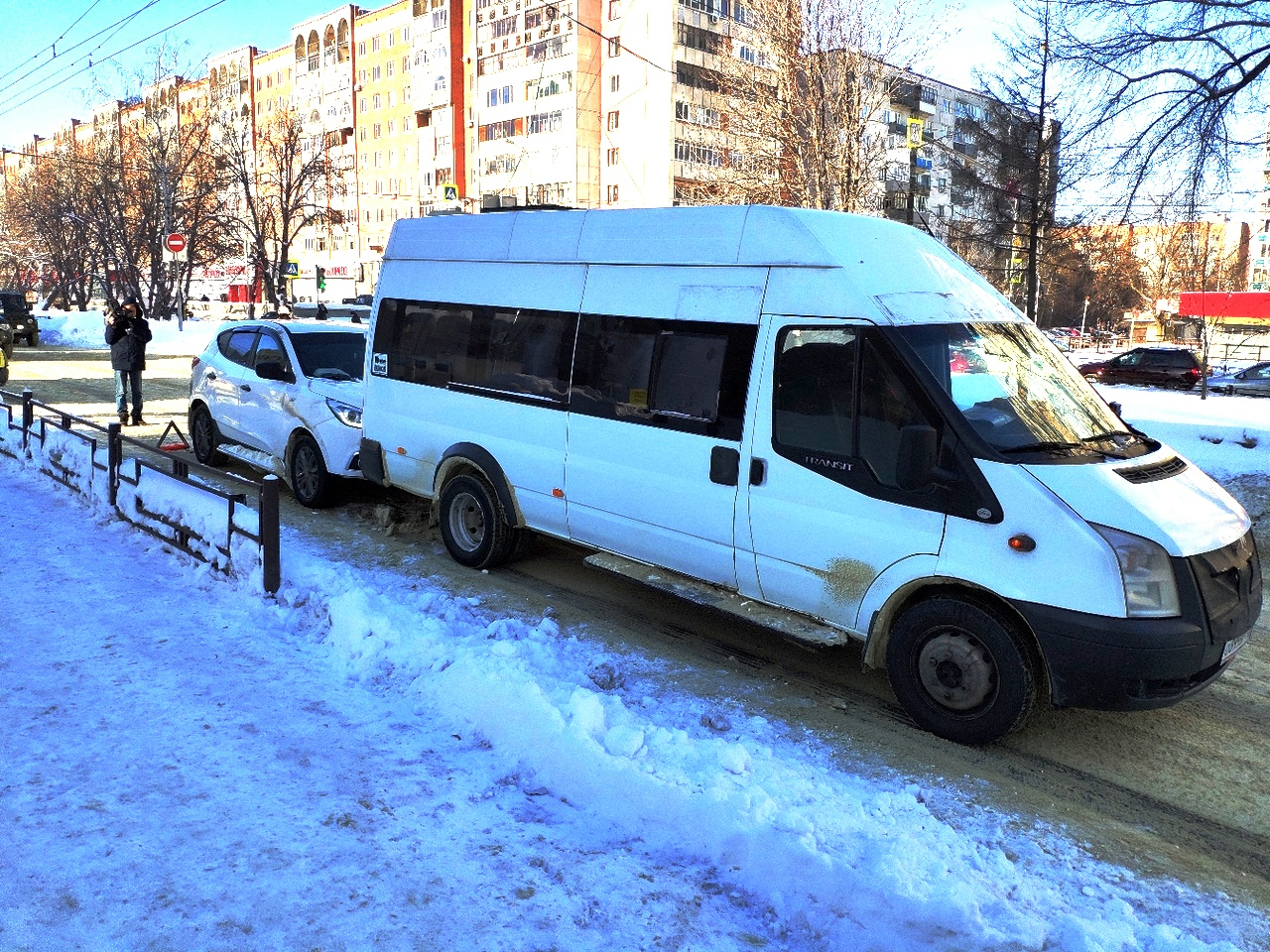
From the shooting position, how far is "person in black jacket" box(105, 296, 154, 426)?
1377cm

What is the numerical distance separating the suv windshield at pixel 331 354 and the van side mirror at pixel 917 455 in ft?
20.6

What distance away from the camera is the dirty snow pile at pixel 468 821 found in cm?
319

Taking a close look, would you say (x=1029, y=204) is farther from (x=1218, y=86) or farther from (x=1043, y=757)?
(x=1043, y=757)

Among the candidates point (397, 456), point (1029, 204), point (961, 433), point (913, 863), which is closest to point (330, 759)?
point (913, 863)

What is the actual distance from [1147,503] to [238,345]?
9247mm

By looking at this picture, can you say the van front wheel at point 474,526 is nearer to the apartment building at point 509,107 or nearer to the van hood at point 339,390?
the van hood at point 339,390

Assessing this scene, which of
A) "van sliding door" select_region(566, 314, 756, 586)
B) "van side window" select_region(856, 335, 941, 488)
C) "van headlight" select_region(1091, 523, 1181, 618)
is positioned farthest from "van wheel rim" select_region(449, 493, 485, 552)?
"van headlight" select_region(1091, 523, 1181, 618)

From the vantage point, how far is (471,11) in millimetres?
63062

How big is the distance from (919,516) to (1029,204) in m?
22.2

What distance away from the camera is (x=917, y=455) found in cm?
454

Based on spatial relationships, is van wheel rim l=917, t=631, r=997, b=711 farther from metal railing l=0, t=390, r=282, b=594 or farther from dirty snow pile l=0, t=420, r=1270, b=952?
metal railing l=0, t=390, r=282, b=594

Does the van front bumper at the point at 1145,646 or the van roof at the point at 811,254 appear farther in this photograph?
the van roof at the point at 811,254

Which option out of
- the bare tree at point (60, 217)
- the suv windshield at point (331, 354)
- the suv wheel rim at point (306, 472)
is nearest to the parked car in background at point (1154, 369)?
the suv windshield at point (331, 354)

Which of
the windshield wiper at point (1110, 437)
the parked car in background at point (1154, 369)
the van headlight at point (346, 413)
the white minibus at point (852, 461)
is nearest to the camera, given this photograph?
the white minibus at point (852, 461)
